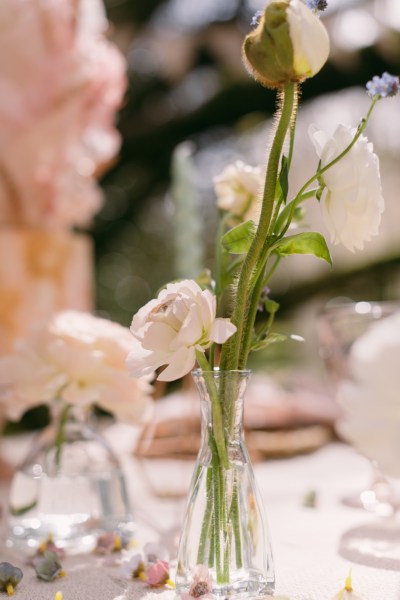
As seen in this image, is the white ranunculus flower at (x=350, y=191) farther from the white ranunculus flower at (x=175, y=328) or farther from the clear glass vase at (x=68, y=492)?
the clear glass vase at (x=68, y=492)

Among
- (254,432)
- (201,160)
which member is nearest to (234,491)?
(254,432)

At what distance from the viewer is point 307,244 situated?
1.14ft

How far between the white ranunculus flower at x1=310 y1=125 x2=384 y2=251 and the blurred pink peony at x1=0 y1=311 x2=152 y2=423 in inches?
7.8

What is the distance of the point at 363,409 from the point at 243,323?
0.08 m

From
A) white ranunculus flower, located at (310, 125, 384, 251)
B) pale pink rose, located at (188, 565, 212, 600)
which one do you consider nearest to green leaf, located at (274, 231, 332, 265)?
white ranunculus flower, located at (310, 125, 384, 251)

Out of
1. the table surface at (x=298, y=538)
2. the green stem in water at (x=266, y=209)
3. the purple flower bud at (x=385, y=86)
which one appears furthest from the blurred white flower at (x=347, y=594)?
the purple flower bud at (x=385, y=86)

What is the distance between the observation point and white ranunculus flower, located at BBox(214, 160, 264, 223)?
16.6 inches

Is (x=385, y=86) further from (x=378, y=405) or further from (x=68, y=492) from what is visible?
(x=68, y=492)

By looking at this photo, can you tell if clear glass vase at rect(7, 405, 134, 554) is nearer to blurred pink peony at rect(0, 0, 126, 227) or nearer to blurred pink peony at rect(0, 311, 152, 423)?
blurred pink peony at rect(0, 311, 152, 423)

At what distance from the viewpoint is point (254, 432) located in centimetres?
86

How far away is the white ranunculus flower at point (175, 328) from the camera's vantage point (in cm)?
32

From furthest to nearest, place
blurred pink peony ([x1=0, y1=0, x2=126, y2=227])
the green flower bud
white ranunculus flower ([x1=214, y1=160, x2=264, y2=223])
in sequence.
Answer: blurred pink peony ([x1=0, y1=0, x2=126, y2=227]) → white ranunculus flower ([x1=214, y1=160, x2=264, y2=223]) → the green flower bud

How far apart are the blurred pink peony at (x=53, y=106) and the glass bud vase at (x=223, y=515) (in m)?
0.52

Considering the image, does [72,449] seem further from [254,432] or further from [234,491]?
[254,432]
